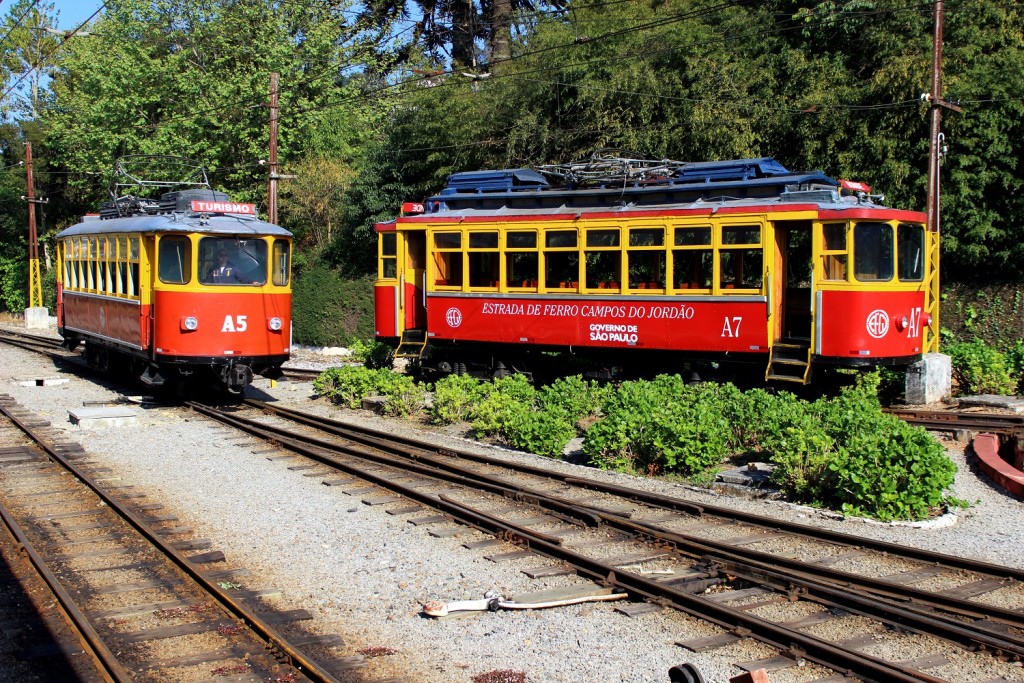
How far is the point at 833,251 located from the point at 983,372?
13.4 feet

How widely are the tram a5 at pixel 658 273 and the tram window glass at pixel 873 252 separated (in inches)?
0.8

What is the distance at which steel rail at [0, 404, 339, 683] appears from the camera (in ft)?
19.7

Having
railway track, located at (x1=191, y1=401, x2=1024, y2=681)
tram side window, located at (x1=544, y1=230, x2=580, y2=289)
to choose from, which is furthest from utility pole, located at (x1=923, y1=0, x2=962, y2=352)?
railway track, located at (x1=191, y1=401, x2=1024, y2=681)

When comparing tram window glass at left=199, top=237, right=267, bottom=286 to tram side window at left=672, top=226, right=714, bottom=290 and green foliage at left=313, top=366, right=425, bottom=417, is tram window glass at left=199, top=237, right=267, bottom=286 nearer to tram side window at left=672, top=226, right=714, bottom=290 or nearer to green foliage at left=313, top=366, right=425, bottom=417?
green foliage at left=313, top=366, right=425, bottom=417

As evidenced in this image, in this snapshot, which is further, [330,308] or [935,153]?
[330,308]

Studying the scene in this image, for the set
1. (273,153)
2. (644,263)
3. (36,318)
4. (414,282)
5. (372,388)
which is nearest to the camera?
(644,263)

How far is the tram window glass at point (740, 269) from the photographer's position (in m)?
15.4

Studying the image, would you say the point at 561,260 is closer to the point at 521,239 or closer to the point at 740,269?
the point at 521,239

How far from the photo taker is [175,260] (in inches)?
639

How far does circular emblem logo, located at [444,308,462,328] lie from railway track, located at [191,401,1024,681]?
653 centimetres

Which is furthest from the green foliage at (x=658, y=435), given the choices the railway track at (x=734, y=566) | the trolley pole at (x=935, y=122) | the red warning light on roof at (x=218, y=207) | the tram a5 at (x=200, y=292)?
the red warning light on roof at (x=218, y=207)

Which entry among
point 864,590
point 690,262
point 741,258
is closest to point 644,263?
point 690,262

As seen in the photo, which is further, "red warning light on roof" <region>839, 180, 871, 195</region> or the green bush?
"red warning light on roof" <region>839, 180, 871, 195</region>

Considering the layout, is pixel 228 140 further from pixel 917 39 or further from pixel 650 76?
pixel 917 39
